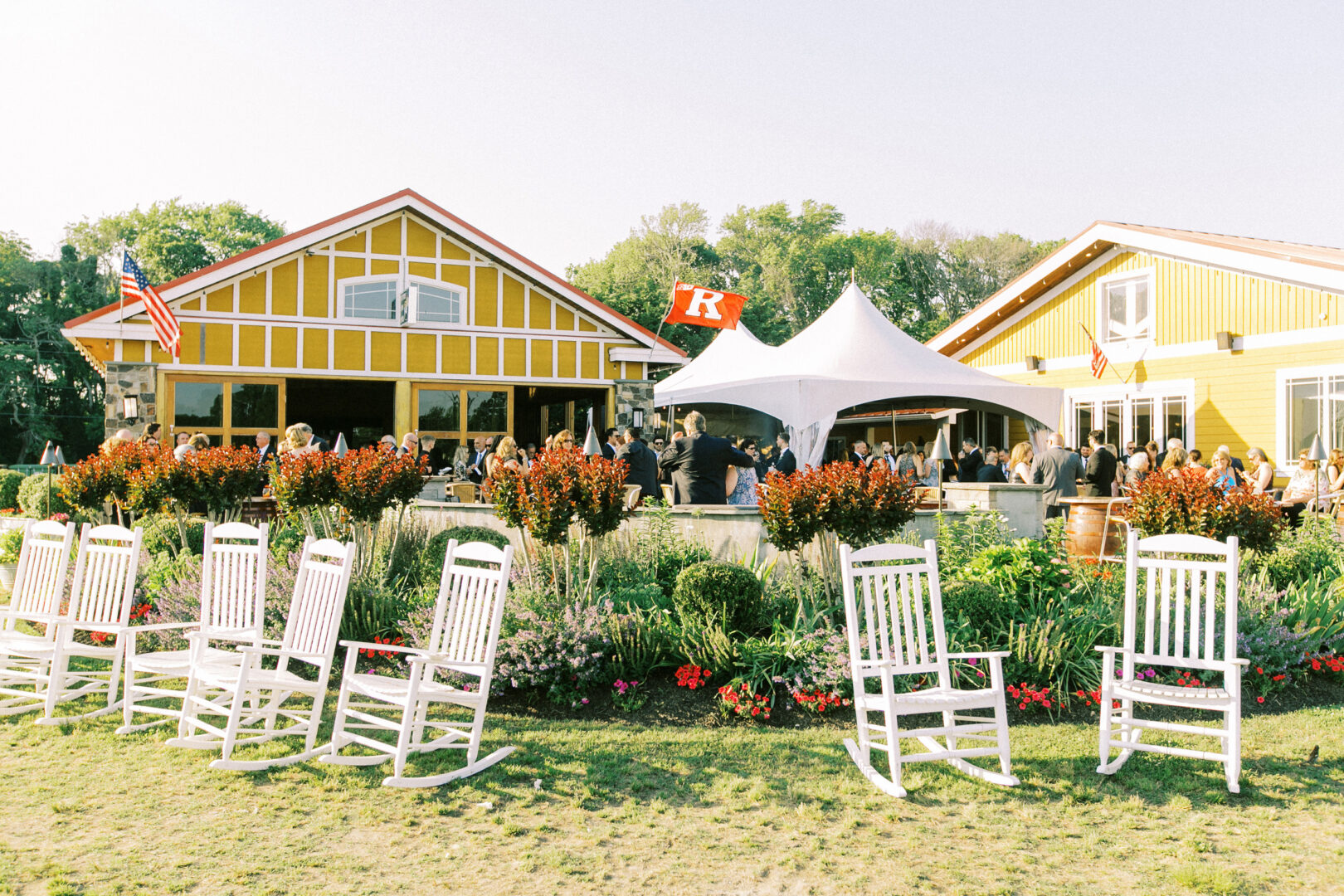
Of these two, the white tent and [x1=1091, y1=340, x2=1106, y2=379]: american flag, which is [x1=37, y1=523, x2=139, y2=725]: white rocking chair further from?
[x1=1091, y1=340, x2=1106, y2=379]: american flag

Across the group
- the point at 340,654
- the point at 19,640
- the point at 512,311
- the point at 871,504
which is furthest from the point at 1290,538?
the point at 512,311

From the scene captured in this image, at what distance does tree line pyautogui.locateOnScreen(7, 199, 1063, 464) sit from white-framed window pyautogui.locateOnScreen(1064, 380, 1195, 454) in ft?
70.2

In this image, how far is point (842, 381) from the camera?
1170 cm


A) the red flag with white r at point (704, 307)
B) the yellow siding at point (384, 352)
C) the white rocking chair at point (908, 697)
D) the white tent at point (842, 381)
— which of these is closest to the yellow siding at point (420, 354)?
the yellow siding at point (384, 352)

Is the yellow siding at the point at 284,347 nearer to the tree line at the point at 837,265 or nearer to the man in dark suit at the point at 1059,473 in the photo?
the man in dark suit at the point at 1059,473

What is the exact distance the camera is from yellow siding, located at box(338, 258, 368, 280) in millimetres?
16703

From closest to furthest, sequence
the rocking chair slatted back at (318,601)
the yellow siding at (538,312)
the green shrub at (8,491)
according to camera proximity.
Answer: the rocking chair slatted back at (318,601) → the green shrub at (8,491) → the yellow siding at (538,312)

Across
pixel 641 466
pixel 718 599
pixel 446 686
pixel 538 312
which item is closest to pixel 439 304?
pixel 538 312

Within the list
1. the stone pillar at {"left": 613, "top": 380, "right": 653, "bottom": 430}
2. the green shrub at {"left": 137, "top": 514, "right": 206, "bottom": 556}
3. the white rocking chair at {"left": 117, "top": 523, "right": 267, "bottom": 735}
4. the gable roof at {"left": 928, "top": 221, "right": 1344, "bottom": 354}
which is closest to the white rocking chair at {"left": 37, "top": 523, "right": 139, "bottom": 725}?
the white rocking chair at {"left": 117, "top": 523, "right": 267, "bottom": 735}

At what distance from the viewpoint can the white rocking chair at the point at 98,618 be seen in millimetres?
5793

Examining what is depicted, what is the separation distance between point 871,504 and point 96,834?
4282 millimetres

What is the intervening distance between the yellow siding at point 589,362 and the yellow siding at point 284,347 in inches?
196

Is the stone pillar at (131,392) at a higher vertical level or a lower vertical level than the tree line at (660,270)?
lower

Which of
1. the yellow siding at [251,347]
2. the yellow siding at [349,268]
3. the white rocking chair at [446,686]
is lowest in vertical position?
the white rocking chair at [446,686]
